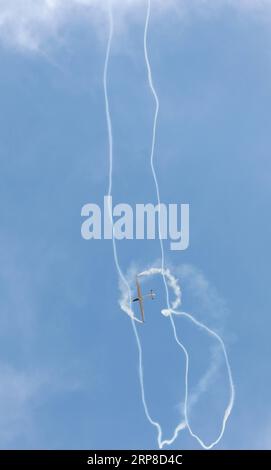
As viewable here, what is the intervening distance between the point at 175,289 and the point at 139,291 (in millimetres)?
6547

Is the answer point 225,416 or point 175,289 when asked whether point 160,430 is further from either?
point 175,289

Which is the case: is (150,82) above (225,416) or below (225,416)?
above

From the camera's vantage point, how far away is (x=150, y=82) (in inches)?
4363

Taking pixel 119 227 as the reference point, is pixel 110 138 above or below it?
above

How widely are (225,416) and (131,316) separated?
2232cm
